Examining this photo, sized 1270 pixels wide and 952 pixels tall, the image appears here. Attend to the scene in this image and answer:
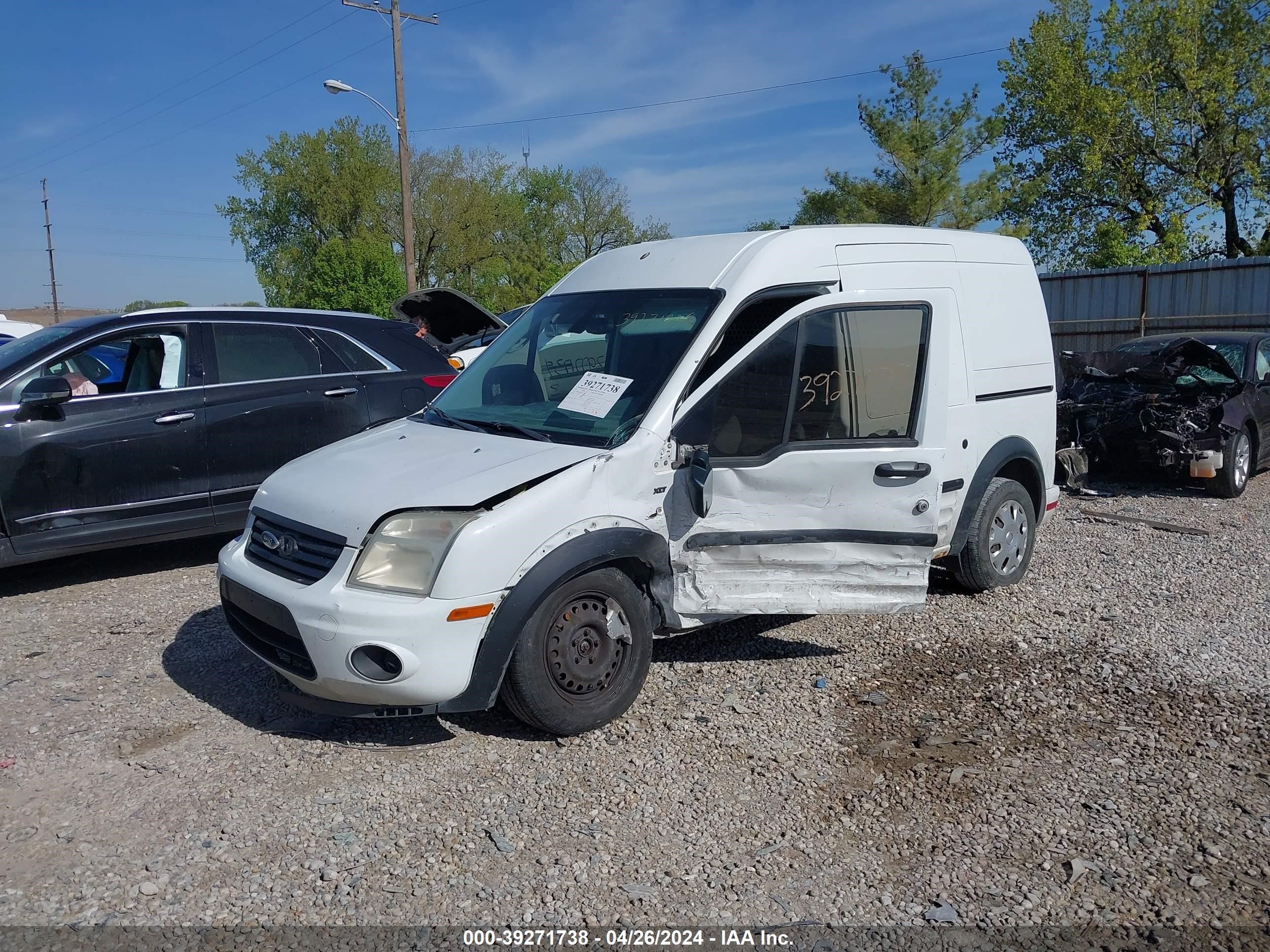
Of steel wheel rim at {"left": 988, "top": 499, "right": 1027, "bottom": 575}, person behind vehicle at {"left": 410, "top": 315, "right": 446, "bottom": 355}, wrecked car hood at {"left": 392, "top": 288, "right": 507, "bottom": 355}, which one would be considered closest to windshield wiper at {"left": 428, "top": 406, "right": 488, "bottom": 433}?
steel wheel rim at {"left": 988, "top": 499, "right": 1027, "bottom": 575}

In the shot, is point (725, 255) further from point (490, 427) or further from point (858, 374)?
point (490, 427)

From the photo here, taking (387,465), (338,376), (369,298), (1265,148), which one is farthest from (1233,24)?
(387,465)

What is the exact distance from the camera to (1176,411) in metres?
9.12

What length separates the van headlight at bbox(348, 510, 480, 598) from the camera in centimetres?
374

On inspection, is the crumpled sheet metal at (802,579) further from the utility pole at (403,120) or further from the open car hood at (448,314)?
the utility pole at (403,120)

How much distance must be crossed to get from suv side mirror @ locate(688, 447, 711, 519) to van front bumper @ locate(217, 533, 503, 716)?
0.95 m

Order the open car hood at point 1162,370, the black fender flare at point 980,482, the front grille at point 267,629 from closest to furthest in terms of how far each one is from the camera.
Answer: the front grille at point 267,629, the black fender flare at point 980,482, the open car hood at point 1162,370

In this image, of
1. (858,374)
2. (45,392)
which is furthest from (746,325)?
(45,392)

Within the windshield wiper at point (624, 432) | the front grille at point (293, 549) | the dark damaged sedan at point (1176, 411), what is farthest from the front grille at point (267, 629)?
the dark damaged sedan at point (1176, 411)

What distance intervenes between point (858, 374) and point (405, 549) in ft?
7.65

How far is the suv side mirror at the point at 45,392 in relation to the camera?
5910mm

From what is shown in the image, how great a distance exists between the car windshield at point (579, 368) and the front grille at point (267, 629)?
4.08 ft

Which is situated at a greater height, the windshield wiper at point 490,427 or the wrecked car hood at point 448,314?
the wrecked car hood at point 448,314

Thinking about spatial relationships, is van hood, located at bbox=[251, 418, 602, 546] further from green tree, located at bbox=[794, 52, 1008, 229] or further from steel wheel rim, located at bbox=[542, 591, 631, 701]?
green tree, located at bbox=[794, 52, 1008, 229]
